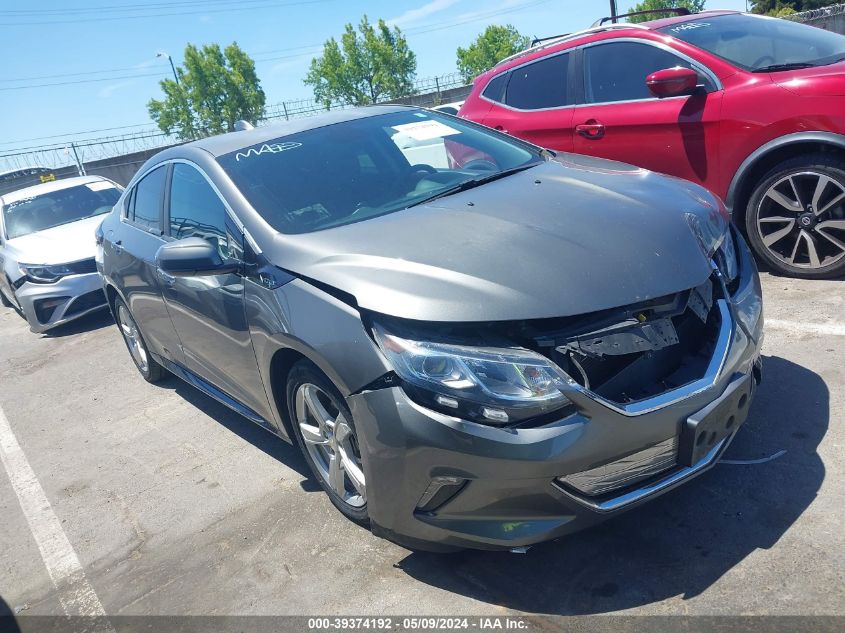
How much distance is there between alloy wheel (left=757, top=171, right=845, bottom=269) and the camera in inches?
173

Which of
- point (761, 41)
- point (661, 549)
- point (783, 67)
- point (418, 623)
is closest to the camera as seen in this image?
point (418, 623)

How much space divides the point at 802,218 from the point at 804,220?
2cm

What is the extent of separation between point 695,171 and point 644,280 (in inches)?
115

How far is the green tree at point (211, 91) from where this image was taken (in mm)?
55719

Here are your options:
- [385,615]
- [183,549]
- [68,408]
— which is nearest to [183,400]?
Result: [68,408]

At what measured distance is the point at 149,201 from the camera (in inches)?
181

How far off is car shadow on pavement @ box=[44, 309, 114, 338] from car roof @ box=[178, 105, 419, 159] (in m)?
4.53

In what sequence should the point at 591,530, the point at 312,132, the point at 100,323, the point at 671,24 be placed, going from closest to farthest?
the point at 591,530 < the point at 312,132 < the point at 671,24 < the point at 100,323

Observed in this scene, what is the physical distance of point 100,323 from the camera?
8.40 meters

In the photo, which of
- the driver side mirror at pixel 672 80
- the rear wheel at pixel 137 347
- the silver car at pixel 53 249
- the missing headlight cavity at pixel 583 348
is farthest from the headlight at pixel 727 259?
the silver car at pixel 53 249

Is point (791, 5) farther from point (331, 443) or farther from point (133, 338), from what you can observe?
point (331, 443)

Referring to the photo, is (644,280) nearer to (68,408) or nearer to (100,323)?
(68,408)

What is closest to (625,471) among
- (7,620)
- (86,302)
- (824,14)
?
(7,620)

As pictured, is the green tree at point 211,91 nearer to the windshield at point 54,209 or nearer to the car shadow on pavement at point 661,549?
the windshield at point 54,209
